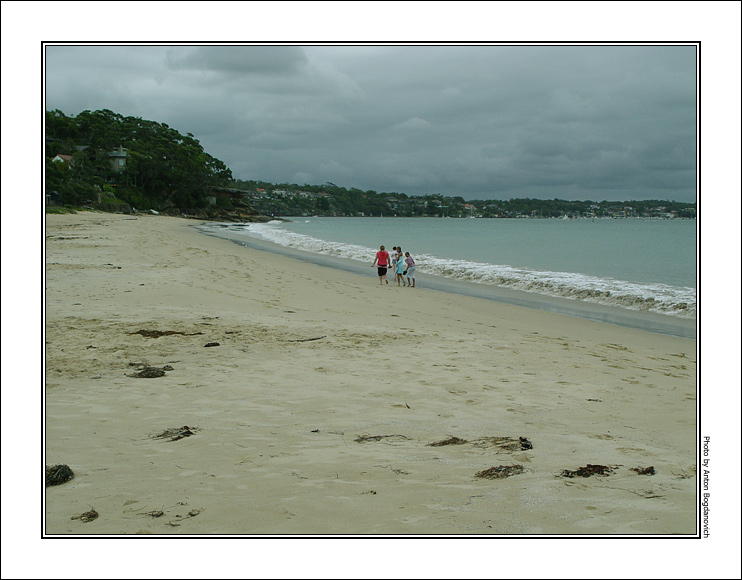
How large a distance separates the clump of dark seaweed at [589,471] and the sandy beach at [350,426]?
2 cm

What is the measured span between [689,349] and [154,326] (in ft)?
29.0

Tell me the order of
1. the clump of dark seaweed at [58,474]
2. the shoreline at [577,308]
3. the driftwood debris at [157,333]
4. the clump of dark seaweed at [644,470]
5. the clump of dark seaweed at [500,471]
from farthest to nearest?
1. the shoreline at [577,308]
2. the driftwood debris at [157,333]
3. the clump of dark seaweed at [644,470]
4. the clump of dark seaweed at [500,471]
5. the clump of dark seaweed at [58,474]

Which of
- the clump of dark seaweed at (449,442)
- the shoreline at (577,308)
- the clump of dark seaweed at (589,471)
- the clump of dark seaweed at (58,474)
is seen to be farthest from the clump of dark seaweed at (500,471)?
the shoreline at (577,308)

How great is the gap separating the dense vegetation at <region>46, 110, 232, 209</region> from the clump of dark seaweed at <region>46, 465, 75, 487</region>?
63.0 metres

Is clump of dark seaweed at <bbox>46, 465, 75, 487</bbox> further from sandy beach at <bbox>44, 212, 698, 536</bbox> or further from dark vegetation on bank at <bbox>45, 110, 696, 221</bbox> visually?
dark vegetation on bank at <bbox>45, 110, 696, 221</bbox>

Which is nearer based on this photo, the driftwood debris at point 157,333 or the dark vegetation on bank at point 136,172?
the driftwood debris at point 157,333

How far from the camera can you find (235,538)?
276 centimetres

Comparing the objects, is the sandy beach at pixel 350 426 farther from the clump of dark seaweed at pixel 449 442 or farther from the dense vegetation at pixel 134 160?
the dense vegetation at pixel 134 160

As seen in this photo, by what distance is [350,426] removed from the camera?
175 inches

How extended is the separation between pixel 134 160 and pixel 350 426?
280 feet

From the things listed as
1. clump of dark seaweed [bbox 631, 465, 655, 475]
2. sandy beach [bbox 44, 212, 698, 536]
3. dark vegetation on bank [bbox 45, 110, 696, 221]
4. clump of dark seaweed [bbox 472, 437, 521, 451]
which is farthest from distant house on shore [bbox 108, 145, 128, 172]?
clump of dark seaweed [bbox 631, 465, 655, 475]

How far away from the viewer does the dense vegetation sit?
69500mm

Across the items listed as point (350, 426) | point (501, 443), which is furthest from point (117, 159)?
point (501, 443)

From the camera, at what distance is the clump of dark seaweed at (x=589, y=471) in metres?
3.57
